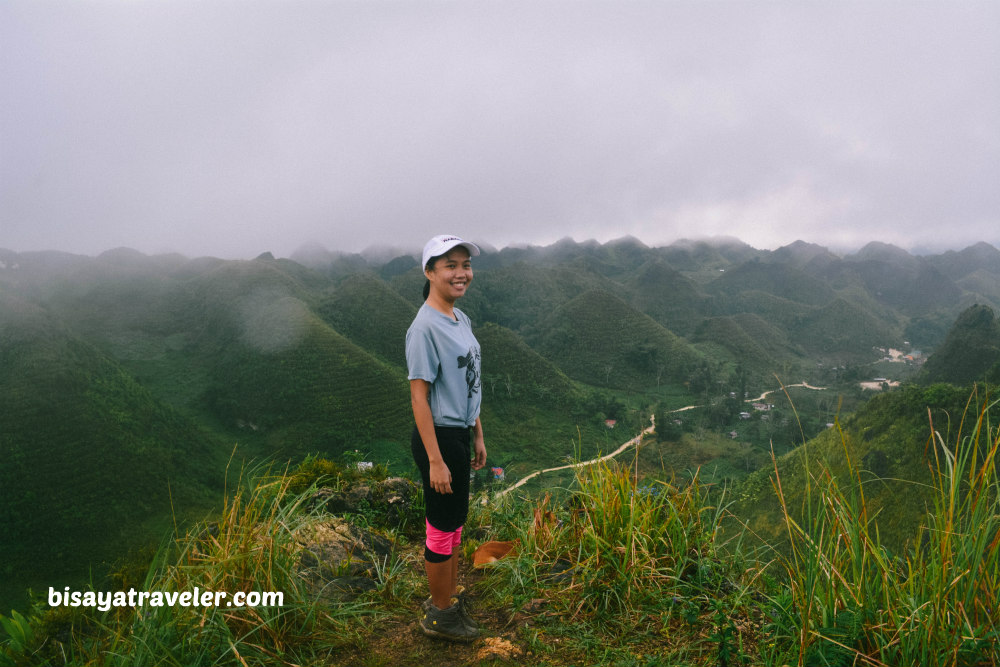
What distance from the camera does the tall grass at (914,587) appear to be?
160 cm

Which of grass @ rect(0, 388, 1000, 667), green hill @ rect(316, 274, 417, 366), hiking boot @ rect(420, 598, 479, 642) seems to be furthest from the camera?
green hill @ rect(316, 274, 417, 366)

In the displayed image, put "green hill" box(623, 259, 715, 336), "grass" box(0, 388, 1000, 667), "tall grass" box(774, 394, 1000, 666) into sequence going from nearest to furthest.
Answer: "tall grass" box(774, 394, 1000, 666)
"grass" box(0, 388, 1000, 667)
"green hill" box(623, 259, 715, 336)

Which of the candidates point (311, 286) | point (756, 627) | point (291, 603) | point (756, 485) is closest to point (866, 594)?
point (756, 627)

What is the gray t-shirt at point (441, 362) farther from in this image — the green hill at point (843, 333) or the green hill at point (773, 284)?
the green hill at point (773, 284)

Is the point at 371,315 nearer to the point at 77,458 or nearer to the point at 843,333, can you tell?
the point at 77,458

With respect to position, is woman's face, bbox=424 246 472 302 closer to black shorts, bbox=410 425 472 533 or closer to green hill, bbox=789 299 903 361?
black shorts, bbox=410 425 472 533

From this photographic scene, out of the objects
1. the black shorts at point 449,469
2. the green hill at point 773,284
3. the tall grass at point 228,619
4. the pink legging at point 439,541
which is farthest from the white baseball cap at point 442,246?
the green hill at point 773,284

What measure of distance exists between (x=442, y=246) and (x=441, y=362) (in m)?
0.60

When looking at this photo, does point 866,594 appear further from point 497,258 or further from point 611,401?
point 497,258

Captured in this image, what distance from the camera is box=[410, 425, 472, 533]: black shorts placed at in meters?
2.42

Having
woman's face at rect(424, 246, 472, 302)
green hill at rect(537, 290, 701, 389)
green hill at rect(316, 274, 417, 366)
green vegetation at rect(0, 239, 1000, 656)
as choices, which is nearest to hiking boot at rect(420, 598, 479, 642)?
green vegetation at rect(0, 239, 1000, 656)

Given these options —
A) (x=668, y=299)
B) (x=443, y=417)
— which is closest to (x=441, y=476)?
(x=443, y=417)

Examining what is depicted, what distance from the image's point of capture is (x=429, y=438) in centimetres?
230

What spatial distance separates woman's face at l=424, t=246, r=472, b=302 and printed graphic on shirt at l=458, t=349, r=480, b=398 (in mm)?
322
